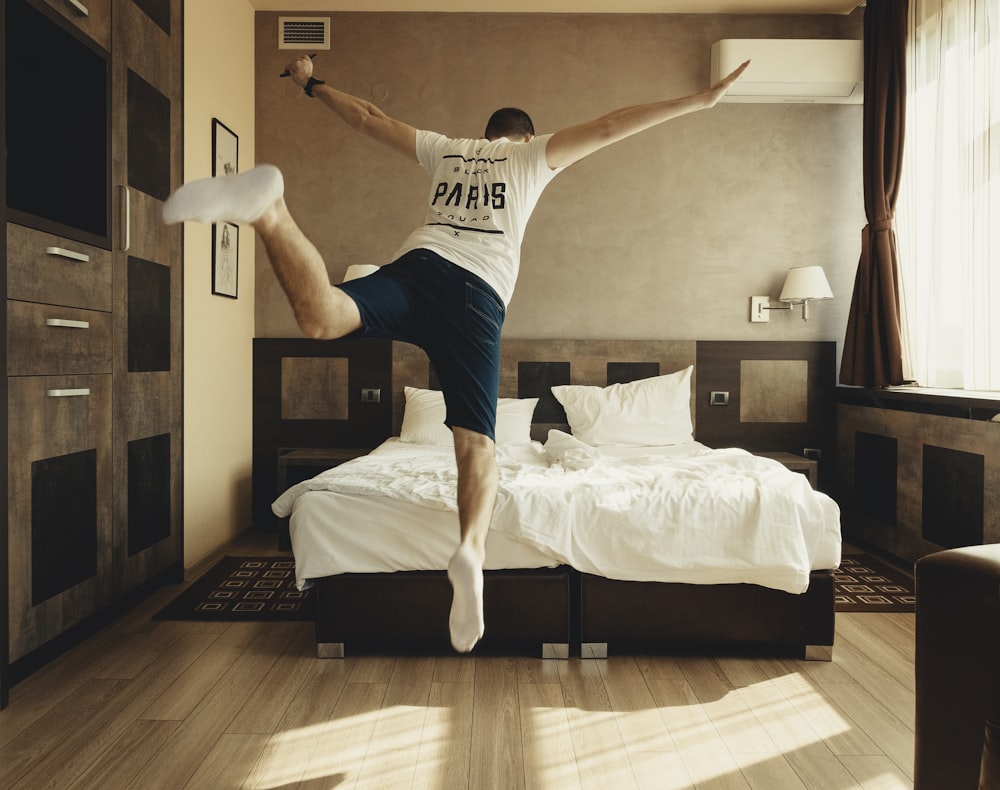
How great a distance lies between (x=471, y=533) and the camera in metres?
1.84

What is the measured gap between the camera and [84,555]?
2.77 meters

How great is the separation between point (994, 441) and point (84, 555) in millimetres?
3712

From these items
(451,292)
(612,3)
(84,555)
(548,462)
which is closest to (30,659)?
(84,555)

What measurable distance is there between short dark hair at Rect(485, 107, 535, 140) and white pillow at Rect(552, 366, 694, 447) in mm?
2200

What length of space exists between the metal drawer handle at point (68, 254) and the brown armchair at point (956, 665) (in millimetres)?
2677

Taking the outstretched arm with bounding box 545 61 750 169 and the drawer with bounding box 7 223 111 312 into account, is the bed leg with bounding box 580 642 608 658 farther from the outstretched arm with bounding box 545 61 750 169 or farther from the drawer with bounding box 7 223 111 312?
the drawer with bounding box 7 223 111 312

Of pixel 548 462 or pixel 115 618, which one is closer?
pixel 115 618

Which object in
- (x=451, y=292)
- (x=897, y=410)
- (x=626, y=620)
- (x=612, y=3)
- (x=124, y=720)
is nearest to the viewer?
(x=451, y=292)

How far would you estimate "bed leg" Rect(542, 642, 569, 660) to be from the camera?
8.71 feet

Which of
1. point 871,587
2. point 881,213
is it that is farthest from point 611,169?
point 871,587

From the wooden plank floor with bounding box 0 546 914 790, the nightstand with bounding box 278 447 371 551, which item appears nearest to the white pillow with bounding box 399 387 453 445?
the nightstand with bounding box 278 447 371 551

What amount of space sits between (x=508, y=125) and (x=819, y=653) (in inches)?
83.9

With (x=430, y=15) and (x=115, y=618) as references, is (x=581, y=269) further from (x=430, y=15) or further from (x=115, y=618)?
(x=115, y=618)

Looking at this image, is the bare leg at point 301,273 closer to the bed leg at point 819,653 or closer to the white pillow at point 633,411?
the bed leg at point 819,653
